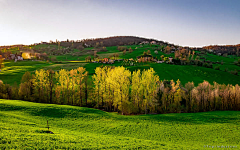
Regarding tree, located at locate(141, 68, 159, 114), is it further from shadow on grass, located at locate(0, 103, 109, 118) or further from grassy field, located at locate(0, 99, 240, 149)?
shadow on grass, located at locate(0, 103, 109, 118)

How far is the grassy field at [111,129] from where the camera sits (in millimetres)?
22072

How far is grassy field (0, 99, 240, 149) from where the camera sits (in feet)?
72.4

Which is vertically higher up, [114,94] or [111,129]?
[114,94]

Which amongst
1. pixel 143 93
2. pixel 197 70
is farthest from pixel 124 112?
pixel 197 70

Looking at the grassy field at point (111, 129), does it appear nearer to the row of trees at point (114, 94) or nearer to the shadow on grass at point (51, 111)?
the shadow on grass at point (51, 111)

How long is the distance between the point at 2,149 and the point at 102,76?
5178 cm

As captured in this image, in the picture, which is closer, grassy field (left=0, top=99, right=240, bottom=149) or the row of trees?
grassy field (left=0, top=99, right=240, bottom=149)

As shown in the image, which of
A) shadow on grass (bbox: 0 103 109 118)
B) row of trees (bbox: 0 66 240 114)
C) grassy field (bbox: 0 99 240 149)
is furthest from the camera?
row of trees (bbox: 0 66 240 114)

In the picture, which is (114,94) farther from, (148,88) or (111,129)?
(111,129)

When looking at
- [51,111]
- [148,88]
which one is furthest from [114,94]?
[51,111]

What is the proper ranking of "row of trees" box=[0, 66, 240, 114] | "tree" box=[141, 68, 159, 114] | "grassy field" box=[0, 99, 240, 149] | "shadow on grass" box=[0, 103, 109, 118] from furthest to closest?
"row of trees" box=[0, 66, 240, 114]
"tree" box=[141, 68, 159, 114]
"shadow on grass" box=[0, 103, 109, 118]
"grassy field" box=[0, 99, 240, 149]

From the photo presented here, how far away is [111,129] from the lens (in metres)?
35.5

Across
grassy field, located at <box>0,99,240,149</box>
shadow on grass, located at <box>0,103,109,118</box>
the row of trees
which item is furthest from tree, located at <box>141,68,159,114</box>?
shadow on grass, located at <box>0,103,109,118</box>

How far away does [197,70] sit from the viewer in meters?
137
